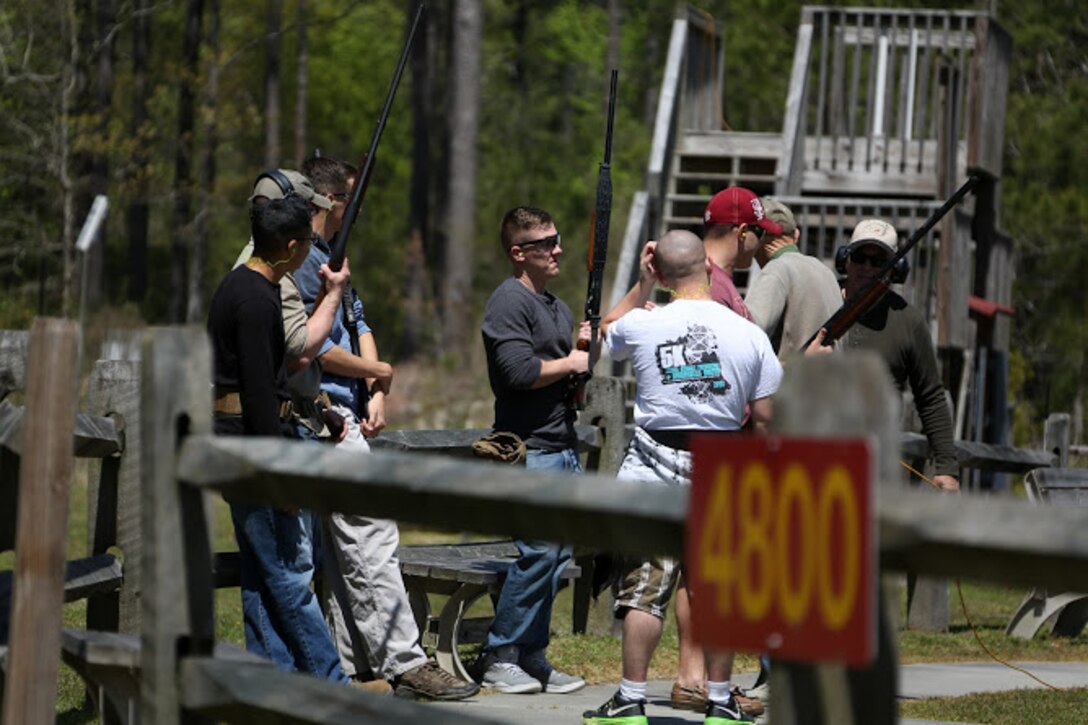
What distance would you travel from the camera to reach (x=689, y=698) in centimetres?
737

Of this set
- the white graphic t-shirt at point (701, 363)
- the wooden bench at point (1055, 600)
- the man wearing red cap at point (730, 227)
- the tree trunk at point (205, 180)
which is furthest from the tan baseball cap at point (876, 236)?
the tree trunk at point (205, 180)

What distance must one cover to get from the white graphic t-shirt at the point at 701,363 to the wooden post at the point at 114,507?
1.69 metres

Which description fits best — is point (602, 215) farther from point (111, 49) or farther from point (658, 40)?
point (658, 40)

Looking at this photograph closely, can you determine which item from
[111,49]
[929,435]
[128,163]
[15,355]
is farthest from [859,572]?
[111,49]

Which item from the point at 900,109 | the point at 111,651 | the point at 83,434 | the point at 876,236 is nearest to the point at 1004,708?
the point at 876,236

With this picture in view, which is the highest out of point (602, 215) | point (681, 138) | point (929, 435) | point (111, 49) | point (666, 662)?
point (111, 49)

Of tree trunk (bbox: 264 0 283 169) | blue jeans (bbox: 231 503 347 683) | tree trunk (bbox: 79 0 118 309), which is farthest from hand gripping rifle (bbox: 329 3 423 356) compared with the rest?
tree trunk (bbox: 264 0 283 169)

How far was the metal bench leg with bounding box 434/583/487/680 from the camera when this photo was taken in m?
7.98

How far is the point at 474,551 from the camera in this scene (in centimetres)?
901

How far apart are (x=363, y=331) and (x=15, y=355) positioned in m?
1.77

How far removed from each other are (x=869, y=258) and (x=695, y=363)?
6.34 ft

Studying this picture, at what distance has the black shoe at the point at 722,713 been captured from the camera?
664 centimetres

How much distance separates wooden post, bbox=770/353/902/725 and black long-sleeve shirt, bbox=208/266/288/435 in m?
3.54

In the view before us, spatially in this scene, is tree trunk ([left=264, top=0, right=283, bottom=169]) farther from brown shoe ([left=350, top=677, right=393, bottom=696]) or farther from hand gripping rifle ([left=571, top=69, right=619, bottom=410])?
brown shoe ([left=350, top=677, right=393, bottom=696])
